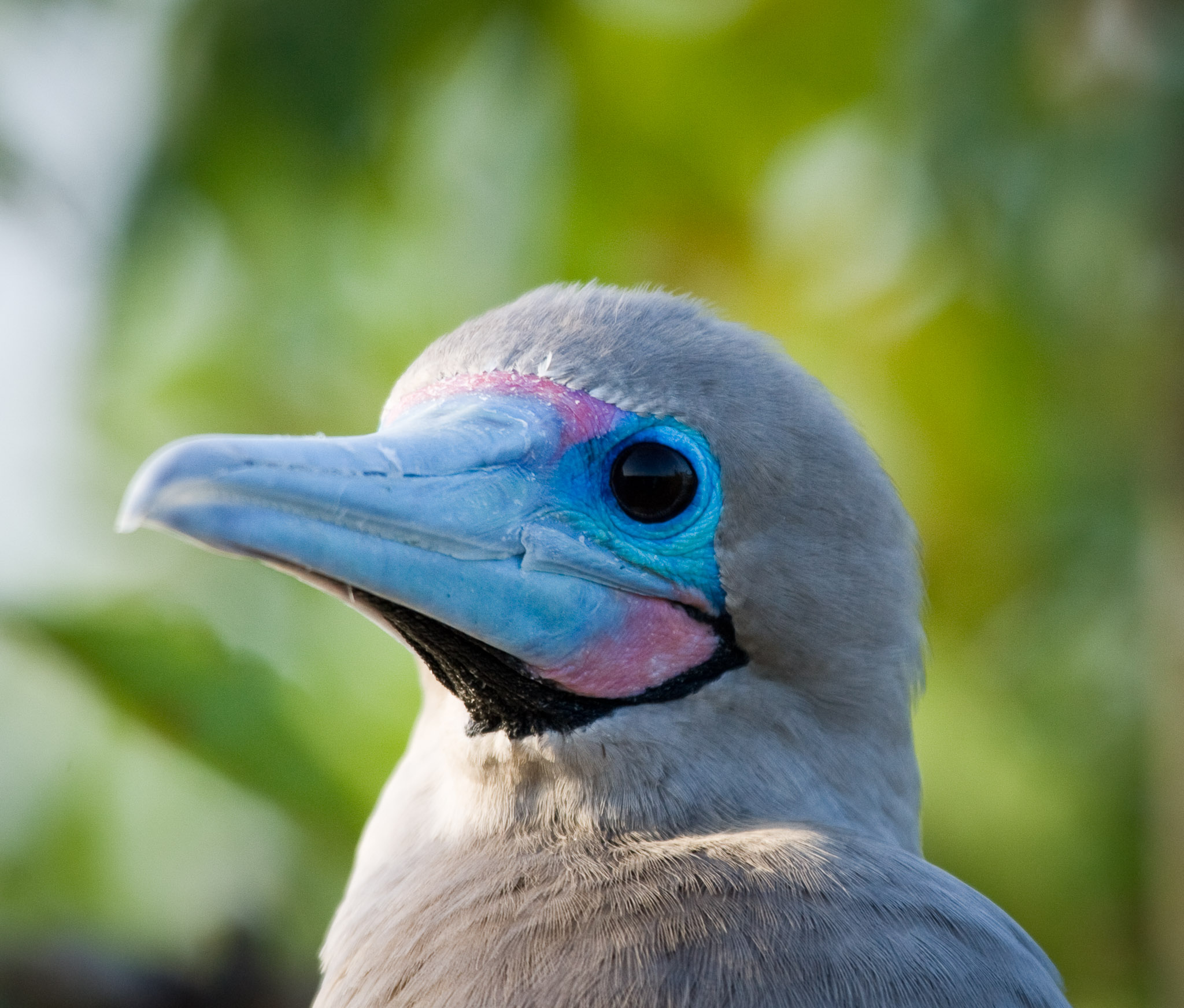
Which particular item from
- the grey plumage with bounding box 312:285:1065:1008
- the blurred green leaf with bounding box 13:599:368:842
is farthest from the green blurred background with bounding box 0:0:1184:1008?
the grey plumage with bounding box 312:285:1065:1008

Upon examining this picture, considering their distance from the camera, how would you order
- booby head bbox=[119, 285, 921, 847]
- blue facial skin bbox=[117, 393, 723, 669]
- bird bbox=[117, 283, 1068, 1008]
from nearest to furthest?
blue facial skin bbox=[117, 393, 723, 669] → bird bbox=[117, 283, 1068, 1008] → booby head bbox=[119, 285, 921, 847]

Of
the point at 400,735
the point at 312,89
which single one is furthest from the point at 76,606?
the point at 312,89

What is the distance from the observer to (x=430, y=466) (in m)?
1.82

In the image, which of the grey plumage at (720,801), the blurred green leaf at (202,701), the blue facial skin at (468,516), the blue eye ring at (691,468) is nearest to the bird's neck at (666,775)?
the grey plumage at (720,801)

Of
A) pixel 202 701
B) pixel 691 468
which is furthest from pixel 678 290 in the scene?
pixel 691 468

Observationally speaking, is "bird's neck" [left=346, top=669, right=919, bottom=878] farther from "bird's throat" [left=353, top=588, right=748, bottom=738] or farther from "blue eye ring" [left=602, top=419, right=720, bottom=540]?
"blue eye ring" [left=602, top=419, right=720, bottom=540]

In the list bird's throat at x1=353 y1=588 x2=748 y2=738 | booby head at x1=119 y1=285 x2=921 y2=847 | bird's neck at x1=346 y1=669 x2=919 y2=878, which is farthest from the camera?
bird's neck at x1=346 y1=669 x2=919 y2=878

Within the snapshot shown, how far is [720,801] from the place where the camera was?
6.73ft

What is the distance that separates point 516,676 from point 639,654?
20cm

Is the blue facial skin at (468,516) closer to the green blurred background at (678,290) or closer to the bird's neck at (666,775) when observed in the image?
the bird's neck at (666,775)

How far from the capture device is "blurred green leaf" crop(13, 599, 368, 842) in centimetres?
553

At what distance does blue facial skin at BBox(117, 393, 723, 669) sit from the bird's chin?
46 mm

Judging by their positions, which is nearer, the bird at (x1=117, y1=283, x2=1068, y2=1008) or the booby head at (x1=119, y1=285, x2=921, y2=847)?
the bird at (x1=117, y1=283, x2=1068, y2=1008)

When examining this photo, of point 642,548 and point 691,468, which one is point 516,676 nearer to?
point 642,548
